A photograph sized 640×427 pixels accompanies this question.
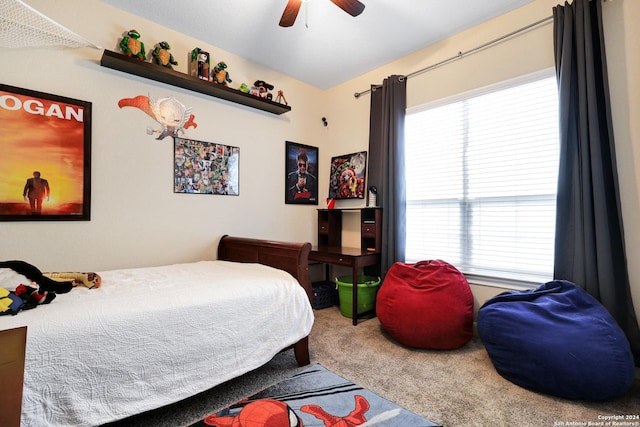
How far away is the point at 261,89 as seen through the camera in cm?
319

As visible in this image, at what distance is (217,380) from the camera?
1.54 m

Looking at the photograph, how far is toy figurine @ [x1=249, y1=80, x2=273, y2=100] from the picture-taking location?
3141 millimetres

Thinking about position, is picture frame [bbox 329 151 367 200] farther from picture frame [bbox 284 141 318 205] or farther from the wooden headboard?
the wooden headboard

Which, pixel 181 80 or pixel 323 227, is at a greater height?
pixel 181 80

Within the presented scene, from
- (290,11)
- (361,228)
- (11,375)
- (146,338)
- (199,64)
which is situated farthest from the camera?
(361,228)

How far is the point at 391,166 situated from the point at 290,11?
163 cm

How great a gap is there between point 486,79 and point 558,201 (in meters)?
1.18

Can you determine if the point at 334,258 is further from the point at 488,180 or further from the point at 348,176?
the point at 488,180

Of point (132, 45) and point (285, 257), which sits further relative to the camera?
point (132, 45)

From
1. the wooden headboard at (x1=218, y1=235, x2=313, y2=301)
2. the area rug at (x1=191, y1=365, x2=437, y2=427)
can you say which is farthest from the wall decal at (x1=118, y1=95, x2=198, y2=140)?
the area rug at (x1=191, y1=365, x2=437, y2=427)

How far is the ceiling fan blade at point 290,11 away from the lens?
2.01 meters

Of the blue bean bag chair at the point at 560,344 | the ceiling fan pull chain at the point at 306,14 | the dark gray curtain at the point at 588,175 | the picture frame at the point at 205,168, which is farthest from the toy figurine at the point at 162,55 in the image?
the blue bean bag chair at the point at 560,344

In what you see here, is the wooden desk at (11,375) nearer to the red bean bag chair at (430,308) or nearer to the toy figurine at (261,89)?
the red bean bag chair at (430,308)

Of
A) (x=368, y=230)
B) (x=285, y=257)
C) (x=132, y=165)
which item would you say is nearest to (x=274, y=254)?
(x=285, y=257)
